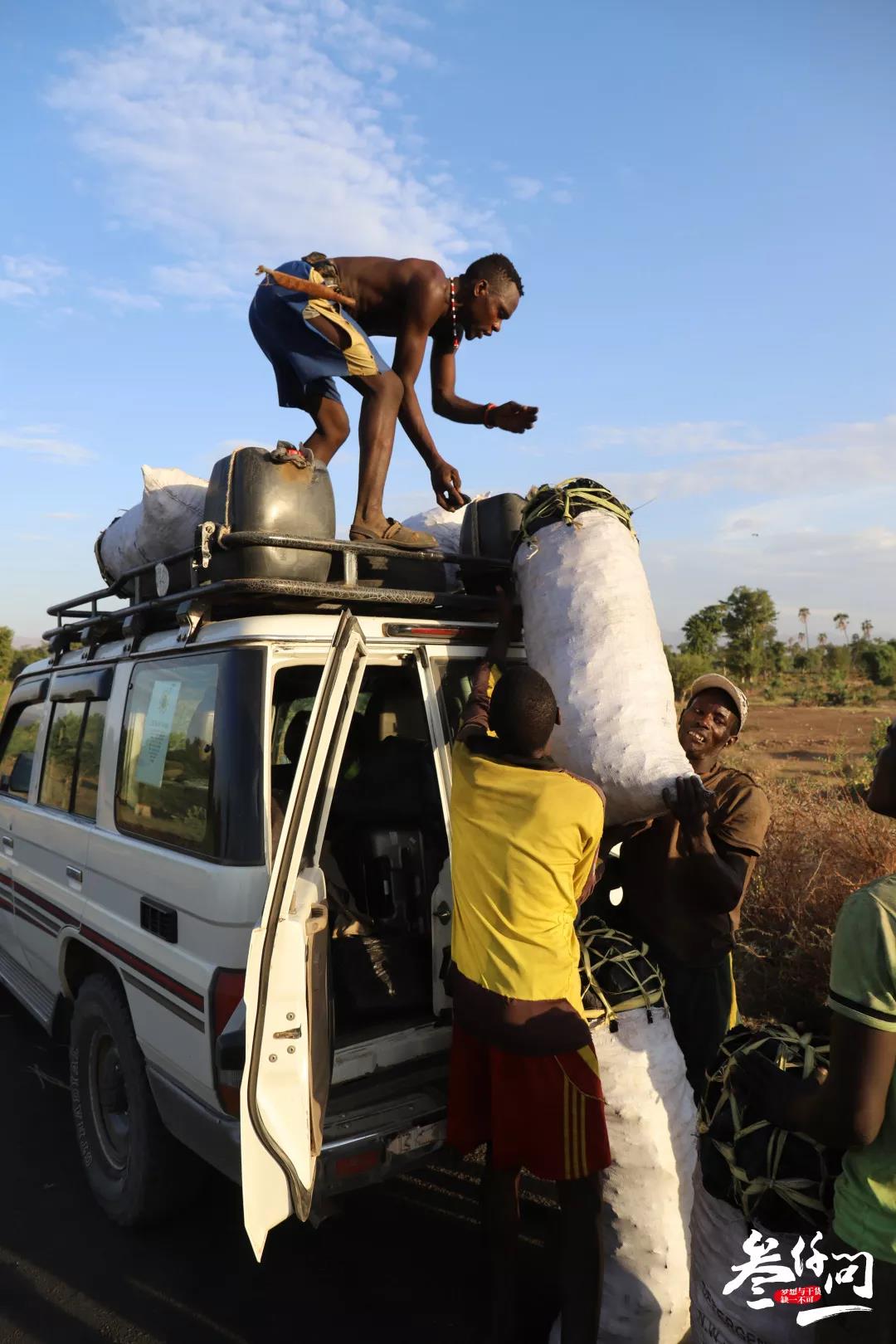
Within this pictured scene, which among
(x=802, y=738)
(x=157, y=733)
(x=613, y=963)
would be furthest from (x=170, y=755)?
(x=802, y=738)

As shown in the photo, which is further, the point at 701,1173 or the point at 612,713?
the point at 612,713

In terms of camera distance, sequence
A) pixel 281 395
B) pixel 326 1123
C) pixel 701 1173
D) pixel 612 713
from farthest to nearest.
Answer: pixel 281 395
pixel 612 713
pixel 326 1123
pixel 701 1173

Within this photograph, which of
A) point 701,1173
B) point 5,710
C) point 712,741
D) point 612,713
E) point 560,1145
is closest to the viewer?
point 701,1173

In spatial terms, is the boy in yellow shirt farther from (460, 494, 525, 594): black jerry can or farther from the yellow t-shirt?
(460, 494, 525, 594): black jerry can

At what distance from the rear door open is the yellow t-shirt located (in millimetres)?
406

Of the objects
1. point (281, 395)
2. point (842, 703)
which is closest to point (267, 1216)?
point (281, 395)

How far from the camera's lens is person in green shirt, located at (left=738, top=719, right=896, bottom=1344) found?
1.52 m

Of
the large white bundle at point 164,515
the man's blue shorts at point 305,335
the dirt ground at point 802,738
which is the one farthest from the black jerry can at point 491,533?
the dirt ground at point 802,738

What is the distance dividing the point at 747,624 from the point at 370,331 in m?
26.3

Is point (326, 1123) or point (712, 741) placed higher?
point (712, 741)

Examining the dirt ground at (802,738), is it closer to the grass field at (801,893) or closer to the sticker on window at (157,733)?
the grass field at (801,893)

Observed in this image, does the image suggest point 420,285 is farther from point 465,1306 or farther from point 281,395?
point 465,1306

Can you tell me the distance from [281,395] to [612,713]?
85.8 inches

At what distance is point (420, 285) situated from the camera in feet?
11.7
